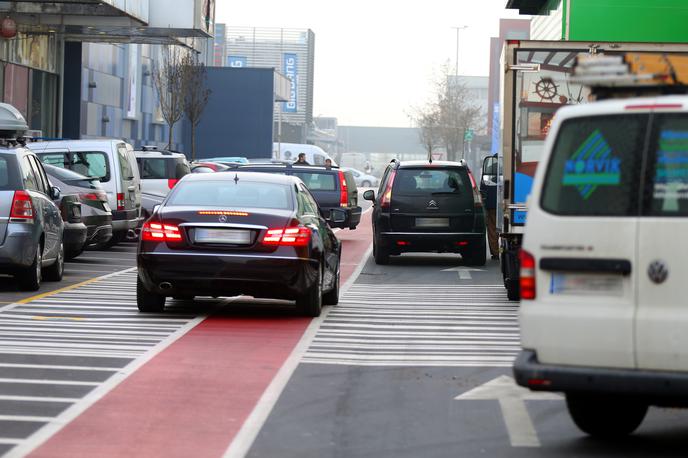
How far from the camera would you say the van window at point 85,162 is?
25406 mm

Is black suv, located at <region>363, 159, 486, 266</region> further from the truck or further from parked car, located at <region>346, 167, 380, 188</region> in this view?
parked car, located at <region>346, 167, 380, 188</region>

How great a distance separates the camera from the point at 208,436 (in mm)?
8062

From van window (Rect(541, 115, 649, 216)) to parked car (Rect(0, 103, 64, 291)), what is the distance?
9717 mm

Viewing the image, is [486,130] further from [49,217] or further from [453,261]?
[49,217]

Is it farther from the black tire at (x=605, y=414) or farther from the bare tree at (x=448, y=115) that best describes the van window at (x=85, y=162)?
the bare tree at (x=448, y=115)

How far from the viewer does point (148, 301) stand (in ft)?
47.3

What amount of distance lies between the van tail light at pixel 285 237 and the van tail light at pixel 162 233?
2.63 ft

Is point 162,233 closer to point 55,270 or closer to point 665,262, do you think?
point 55,270

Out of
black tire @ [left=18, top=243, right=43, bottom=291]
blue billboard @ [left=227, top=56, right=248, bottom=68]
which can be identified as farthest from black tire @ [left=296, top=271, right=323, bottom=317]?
blue billboard @ [left=227, top=56, right=248, bottom=68]

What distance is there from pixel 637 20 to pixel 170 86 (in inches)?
1168

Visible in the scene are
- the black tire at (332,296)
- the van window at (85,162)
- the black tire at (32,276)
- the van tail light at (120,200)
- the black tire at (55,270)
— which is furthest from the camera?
the van tail light at (120,200)

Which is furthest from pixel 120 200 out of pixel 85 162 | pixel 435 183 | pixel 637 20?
pixel 637 20

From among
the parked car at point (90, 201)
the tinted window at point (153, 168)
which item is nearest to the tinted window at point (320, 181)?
the tinted window at point (153, 168)

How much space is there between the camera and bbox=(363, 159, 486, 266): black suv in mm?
23609
